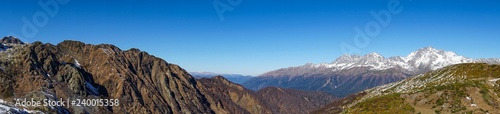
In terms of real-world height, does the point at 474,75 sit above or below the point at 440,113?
above

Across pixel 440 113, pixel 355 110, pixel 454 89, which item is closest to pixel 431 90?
pixel 454 89

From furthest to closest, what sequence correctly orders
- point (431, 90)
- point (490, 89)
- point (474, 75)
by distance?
point (474, 75) → point (431, 90) → point (490, 89)

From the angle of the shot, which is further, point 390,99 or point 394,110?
point 390,99

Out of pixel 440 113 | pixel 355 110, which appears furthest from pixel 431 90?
pixel 355 110

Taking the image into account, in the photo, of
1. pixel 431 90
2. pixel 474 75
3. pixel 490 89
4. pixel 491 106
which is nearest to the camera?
pixel 491 106

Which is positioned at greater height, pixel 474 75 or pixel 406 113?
pixel 474 75

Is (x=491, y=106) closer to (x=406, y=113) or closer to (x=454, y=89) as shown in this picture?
(x=454, y=89)

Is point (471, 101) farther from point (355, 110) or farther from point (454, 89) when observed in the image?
point (355, 110)

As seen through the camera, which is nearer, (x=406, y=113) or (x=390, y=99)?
(x=406, y=113)

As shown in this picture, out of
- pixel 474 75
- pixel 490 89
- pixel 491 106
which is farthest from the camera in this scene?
pixel 474 75
